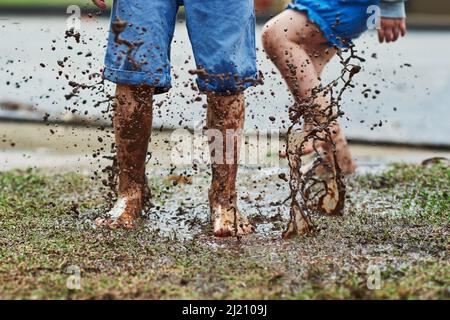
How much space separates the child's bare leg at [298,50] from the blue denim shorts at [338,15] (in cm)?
3

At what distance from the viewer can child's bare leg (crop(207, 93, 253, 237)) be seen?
381 cm

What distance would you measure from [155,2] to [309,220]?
38.7 inches

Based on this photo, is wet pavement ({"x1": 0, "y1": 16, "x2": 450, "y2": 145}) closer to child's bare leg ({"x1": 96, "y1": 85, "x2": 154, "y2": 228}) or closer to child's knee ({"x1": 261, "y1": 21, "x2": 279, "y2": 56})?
child's knee ({"x1": 261, "y1": 21, "x2": 279, "y2": 56})

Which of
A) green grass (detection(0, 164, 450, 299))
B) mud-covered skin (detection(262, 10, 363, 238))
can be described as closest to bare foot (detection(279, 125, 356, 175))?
mud-covered skin (detection(262, 10, 363, 238))

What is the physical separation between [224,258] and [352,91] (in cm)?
459

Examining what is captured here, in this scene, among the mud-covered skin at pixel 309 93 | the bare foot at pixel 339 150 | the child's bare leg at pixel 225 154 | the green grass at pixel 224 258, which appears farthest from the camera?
the bare foot at pixel 339 150

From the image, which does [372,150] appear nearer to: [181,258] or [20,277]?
[181,258]

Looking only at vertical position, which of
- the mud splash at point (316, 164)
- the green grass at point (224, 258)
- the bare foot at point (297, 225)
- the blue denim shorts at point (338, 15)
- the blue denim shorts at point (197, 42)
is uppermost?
the blue denim shorts at point (338, 15)

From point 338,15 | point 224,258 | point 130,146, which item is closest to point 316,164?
point 338,15

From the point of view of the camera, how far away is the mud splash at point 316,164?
3734 mm

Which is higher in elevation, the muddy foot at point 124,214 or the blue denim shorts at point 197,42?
the blue denim shorts at point 197,42

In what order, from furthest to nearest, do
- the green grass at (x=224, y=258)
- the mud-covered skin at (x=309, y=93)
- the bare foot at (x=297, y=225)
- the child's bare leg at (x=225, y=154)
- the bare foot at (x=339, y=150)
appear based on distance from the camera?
the bare foot at (x=339, y=150) → the mud-covered skin at (x=309, y=93) → the child's bare leg at (x=225, y=154) → the bare foot at (x=297, y=225) → the green grass at (x=224, y=258)

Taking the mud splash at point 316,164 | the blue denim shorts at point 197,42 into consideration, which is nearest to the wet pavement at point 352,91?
the mud splash at point 316,164

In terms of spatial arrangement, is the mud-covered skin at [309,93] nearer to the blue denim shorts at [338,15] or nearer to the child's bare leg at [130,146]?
the blue denim shorts at [338,15]
